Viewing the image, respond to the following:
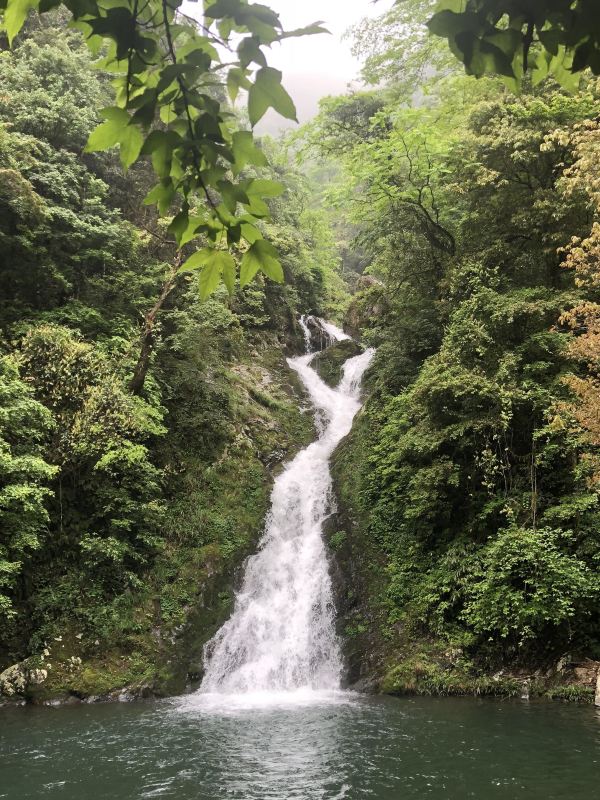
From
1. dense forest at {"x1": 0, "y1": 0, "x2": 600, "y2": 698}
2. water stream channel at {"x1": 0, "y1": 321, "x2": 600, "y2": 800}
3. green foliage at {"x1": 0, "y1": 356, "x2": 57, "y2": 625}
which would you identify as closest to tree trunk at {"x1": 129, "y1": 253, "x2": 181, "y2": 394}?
dense forest at {"x1": 0, "y1": 0, "x2": 600, "y2": 698}

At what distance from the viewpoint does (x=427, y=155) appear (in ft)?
43.3

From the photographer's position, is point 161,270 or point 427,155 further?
point 161,270

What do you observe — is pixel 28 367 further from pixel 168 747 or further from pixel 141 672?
pixel 168 747

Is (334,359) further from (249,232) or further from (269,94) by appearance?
(269,94)

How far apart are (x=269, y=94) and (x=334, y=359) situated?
23775mm

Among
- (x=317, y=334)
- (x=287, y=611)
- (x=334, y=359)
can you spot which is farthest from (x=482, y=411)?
(x=317, y=334)

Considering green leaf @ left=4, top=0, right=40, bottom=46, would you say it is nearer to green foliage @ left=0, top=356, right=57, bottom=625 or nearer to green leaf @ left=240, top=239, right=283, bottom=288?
green leaf @ left=240, top=239, right=283, bottom=288

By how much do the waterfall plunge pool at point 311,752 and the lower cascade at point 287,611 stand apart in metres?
1.84

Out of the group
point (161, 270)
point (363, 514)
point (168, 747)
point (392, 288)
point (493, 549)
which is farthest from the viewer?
point (392, 288)

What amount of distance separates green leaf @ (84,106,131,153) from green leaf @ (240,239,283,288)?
0.43 m

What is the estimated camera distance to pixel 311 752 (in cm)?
710

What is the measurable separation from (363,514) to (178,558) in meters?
4.82

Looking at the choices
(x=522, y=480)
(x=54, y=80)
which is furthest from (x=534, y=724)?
(x=54, y=80)

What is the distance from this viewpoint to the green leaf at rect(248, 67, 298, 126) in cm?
133
